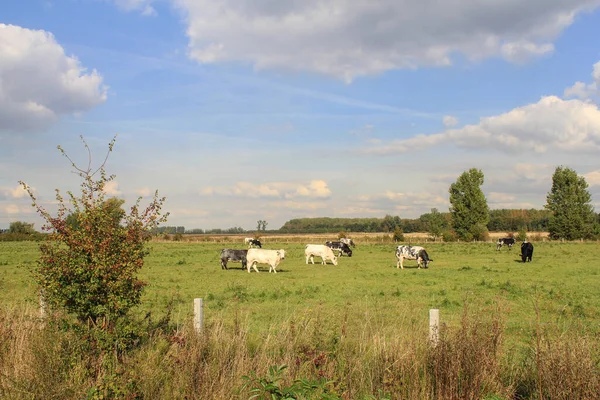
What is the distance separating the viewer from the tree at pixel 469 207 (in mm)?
77312

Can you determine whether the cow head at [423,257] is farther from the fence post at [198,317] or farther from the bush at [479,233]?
the bush at [479,233]

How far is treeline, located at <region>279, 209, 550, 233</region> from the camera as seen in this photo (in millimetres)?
114713

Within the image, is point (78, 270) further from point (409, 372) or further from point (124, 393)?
point (409, 372)

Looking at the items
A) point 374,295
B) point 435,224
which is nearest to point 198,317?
point 374,295

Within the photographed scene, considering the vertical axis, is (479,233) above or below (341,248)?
above

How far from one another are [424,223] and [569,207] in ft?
228

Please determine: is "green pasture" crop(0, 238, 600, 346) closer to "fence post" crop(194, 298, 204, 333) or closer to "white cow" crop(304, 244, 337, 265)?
"fence post" crop(194, 298, 204, 333)

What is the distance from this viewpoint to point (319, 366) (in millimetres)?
5922

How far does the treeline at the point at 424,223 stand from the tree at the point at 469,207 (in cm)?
1500

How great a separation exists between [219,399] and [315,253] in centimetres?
2986

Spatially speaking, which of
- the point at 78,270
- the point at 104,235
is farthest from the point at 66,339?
the point at 104,235

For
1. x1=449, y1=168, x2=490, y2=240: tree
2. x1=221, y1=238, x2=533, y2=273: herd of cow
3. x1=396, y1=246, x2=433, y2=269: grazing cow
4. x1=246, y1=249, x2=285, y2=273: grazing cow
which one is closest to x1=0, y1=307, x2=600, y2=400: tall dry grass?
x1=221, y1=238, x2=533, y2=273: herd of cow

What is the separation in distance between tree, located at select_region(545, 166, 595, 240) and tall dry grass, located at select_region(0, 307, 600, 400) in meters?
77.5

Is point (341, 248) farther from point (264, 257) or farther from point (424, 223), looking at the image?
point (424, 223)
